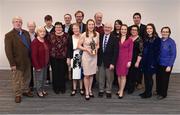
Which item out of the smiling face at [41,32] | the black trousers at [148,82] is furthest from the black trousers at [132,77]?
the smiling face at [41,32]

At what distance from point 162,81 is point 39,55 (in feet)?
7.39

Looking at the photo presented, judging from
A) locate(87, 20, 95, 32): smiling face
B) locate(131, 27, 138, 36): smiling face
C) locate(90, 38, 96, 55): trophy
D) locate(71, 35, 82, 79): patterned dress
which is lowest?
locate(71, 35, 82, 79): patterned dress

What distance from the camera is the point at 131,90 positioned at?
6.24m

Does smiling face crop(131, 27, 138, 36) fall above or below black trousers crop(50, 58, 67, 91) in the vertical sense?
above

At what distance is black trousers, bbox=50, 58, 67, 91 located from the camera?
6.09 m

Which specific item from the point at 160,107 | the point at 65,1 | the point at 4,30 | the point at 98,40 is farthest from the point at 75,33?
the point at 4,30

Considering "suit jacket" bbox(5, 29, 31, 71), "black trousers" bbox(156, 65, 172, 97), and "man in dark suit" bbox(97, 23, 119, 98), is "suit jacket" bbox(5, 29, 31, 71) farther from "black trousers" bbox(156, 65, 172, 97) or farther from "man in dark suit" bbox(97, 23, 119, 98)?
"black trousers" bbox(156, 65, 172, 97)

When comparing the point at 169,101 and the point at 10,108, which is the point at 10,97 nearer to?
the point at 10,108

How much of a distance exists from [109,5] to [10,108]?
13.2 ft

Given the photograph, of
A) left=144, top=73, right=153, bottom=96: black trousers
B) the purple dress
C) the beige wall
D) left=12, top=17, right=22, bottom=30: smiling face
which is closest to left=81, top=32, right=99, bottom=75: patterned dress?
the purple dress

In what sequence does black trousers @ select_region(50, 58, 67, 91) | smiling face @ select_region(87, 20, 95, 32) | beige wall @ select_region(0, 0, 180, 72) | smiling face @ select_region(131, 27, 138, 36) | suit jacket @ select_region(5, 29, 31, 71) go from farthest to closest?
beige wall @ select_region(0, 0, 180, 72)
black trousers @ select_region(50, 58, 67, 91)
smiling face @ select_region(131, 27, 138, 36)
smiling face @ select_region(87, 20, 95, 32)
suit jacket @ select_region(5, 29, 31, 71)

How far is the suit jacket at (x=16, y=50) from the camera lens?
5.44 metres

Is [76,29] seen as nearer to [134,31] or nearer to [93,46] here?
[93,46]

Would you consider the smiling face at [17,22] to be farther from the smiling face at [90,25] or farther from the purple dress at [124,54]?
the purple dress at [124,54]
